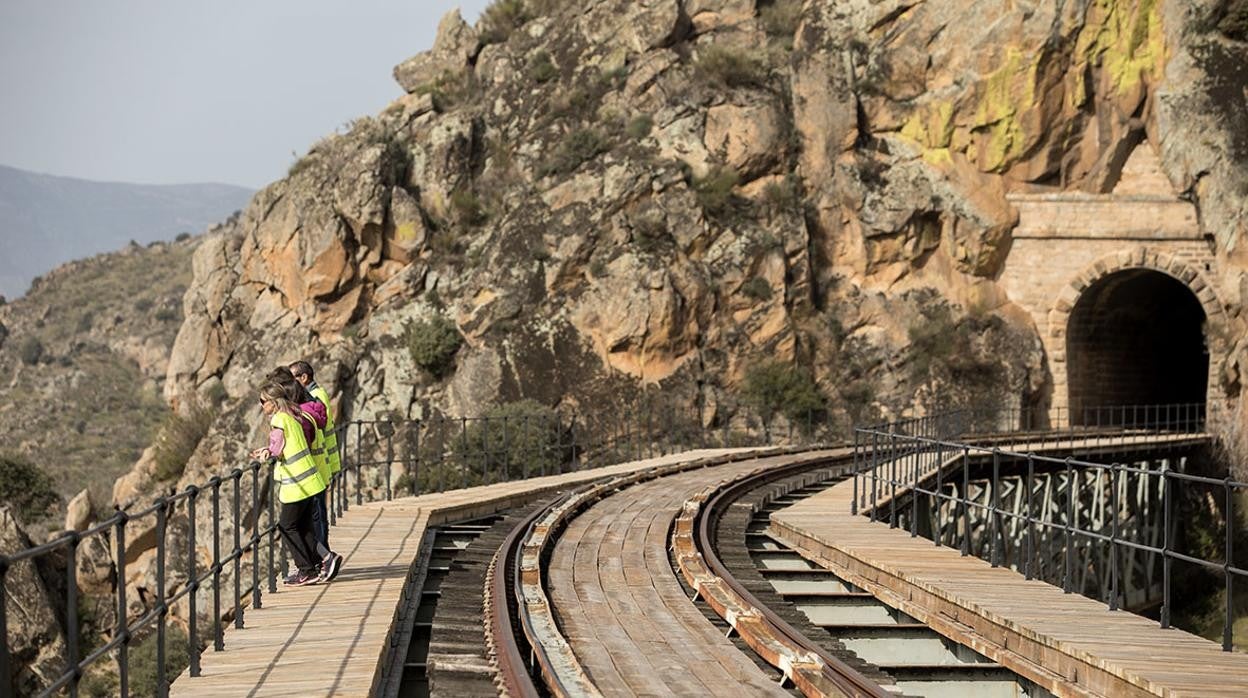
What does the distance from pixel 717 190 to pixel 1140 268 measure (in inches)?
466

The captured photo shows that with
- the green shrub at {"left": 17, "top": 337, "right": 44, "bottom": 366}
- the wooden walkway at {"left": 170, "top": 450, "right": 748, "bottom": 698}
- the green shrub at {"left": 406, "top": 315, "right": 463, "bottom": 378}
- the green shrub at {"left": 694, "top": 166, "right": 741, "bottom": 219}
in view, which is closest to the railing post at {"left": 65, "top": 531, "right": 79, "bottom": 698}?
the wooden walkway at {"left": 170, "top": 450, "right": 748, "bottom": 698}

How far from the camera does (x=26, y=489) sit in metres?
37.2

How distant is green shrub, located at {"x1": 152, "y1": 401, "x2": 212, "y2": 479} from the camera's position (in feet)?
125

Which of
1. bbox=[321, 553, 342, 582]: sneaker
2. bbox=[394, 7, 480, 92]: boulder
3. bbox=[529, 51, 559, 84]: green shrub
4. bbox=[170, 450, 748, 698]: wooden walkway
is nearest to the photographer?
bbox=[170, 450, 748, 698]: wooden walkway

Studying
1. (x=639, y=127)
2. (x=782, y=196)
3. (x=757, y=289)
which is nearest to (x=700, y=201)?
(x=782, y=196)

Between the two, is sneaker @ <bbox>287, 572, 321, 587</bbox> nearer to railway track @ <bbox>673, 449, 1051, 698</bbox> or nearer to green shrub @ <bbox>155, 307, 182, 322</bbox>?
railway track @ <bbox>673, 449, 1051, 698</bbox>

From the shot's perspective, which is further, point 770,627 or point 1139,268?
point 1139,268

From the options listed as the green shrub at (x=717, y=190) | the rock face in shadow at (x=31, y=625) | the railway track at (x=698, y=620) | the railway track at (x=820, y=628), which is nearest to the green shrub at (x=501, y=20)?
the green shrub at (x=717, y=190)

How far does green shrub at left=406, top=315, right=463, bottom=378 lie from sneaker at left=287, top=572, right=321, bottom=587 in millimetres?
24725

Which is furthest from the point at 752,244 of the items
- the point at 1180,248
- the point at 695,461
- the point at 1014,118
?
the point at 695,461

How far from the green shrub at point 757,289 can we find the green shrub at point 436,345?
26.0 ft

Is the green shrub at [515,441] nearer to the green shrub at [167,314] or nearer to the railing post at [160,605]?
the railing post at [160,605]

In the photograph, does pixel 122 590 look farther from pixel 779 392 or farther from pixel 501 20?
pixel 501 20

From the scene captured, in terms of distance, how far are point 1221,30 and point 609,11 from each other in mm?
18289
